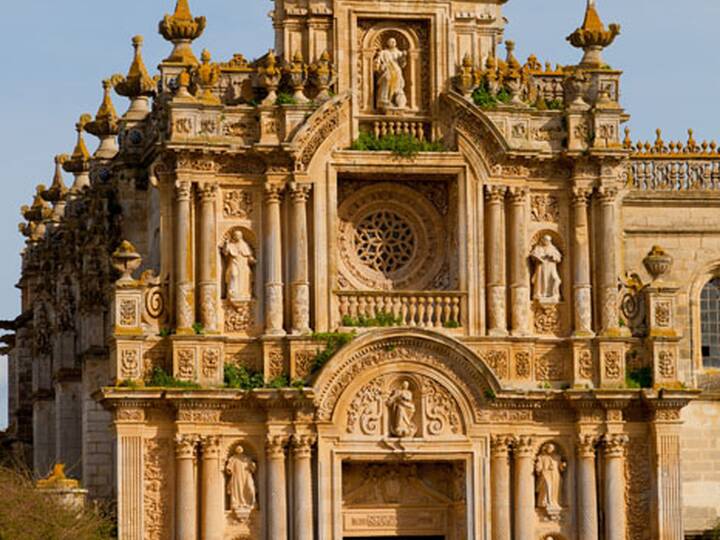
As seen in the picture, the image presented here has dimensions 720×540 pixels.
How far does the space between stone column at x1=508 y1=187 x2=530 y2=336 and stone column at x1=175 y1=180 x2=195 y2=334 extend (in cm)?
651

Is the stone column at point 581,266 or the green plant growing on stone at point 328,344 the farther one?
the stone column at point 581,266

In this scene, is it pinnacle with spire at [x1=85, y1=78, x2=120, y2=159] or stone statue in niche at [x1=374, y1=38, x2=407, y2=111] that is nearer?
stone statue in niche at [x1=374, y1=38, x2=407, y2=111]

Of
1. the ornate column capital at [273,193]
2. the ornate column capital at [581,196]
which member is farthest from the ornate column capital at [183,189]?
the ornate column capital at [581,196]

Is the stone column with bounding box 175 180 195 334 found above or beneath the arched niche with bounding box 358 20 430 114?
beneath

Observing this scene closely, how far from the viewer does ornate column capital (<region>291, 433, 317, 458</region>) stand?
51.4m

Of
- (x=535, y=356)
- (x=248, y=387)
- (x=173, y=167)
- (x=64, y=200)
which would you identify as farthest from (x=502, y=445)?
(x=64, y=200)

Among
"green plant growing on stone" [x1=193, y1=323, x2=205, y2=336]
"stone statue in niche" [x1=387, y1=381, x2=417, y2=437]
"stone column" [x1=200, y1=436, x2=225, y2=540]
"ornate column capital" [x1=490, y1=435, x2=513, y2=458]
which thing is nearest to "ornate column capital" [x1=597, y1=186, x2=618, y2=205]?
"ornate column capital" [x1=490, y1=435, x2=513, y2=458]

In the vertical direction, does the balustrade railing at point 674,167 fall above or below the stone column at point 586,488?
above

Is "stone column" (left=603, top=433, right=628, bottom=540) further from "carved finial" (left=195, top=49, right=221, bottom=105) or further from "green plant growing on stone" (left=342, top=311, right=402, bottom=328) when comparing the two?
"carved finial" (left=195, top=49, right=221, bottom=105)

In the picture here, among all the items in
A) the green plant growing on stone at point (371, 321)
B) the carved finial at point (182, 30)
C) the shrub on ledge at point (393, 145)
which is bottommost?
the green plant growing on stone at point (371, 321)

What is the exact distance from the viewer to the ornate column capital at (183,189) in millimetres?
51719

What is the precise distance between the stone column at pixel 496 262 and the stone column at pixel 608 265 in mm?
2019

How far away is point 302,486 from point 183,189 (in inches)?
248

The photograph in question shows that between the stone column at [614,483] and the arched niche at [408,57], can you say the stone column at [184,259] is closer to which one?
the arched niche at [408,57]
